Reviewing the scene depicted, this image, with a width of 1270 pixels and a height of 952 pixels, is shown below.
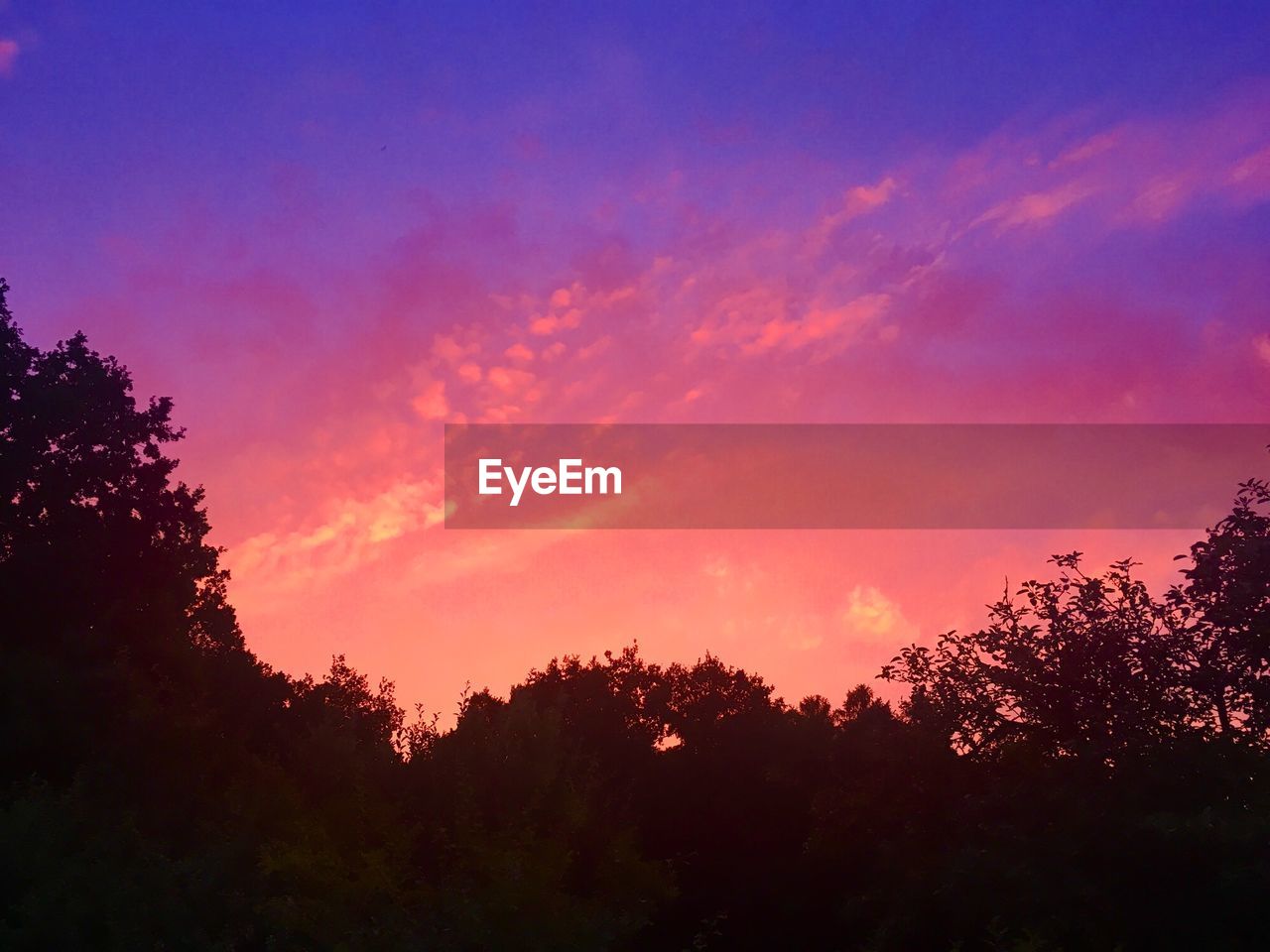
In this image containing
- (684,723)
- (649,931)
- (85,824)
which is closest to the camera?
(85,824)

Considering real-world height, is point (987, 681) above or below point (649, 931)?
above

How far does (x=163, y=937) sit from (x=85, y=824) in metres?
8.16

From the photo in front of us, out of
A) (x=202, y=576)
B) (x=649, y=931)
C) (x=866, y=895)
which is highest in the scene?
(x=202, y=576)

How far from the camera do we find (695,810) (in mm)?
44281

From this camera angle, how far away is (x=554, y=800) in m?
25.2

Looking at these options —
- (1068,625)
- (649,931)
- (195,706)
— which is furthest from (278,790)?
(1068,625)

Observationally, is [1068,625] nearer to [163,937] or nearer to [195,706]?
[163,937]

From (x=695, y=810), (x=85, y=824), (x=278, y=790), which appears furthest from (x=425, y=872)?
(x=695, y=810)

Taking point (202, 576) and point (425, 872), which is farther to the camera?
point (202, 576)

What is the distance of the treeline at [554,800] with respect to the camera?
20.5 m

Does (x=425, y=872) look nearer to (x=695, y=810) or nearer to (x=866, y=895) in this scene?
(x=866, y=895)

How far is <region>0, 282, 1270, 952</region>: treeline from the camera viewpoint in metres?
20.5

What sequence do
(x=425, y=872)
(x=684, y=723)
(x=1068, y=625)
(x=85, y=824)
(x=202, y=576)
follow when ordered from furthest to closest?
(x=684, y=723) < (x=202, y=576) < (x=85, y=824) < (x=1068, y=625) < (x=425, y=872)

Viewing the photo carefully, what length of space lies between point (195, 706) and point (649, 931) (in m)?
16.5
